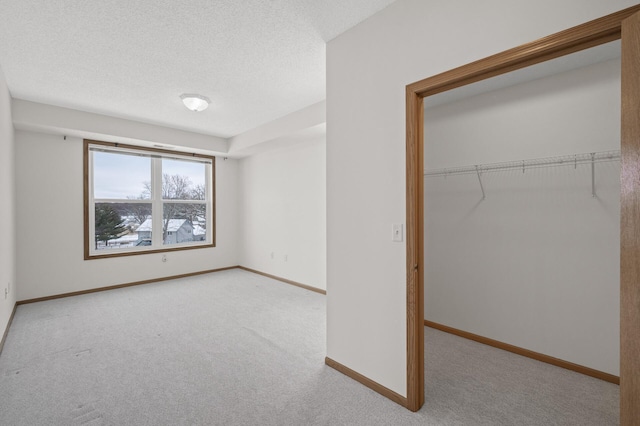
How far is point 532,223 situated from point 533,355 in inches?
45.6

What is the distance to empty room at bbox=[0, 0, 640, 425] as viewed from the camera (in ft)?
5.87

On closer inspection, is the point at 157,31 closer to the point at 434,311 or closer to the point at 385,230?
the point at 385,230

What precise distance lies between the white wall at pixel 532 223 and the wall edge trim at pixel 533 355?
1.6 inches

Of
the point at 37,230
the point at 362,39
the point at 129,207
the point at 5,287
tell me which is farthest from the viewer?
the point at 129,207

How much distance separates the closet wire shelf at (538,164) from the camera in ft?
7.61

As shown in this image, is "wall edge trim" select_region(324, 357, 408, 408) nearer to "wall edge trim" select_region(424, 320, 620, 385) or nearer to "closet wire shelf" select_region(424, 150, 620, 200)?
"wall edge trim" select_region(424, 320, 620, 385)

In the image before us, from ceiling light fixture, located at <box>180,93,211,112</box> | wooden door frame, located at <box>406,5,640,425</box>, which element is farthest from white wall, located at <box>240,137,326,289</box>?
wooden door frame, located at <box>406,5,640,425</box>

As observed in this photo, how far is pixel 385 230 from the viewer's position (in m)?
2.07

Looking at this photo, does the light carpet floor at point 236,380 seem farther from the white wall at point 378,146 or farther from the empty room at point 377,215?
the white wall at point 378,146

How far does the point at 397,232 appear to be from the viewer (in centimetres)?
199

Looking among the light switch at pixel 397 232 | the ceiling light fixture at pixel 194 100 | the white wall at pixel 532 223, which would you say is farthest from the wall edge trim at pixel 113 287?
the light switch at pixel 397 232

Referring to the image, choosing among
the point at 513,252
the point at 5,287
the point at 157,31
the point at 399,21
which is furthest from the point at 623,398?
the point at 5,287

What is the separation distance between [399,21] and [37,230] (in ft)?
17.1

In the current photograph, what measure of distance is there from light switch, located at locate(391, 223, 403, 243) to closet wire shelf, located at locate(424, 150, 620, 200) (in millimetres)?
1528
